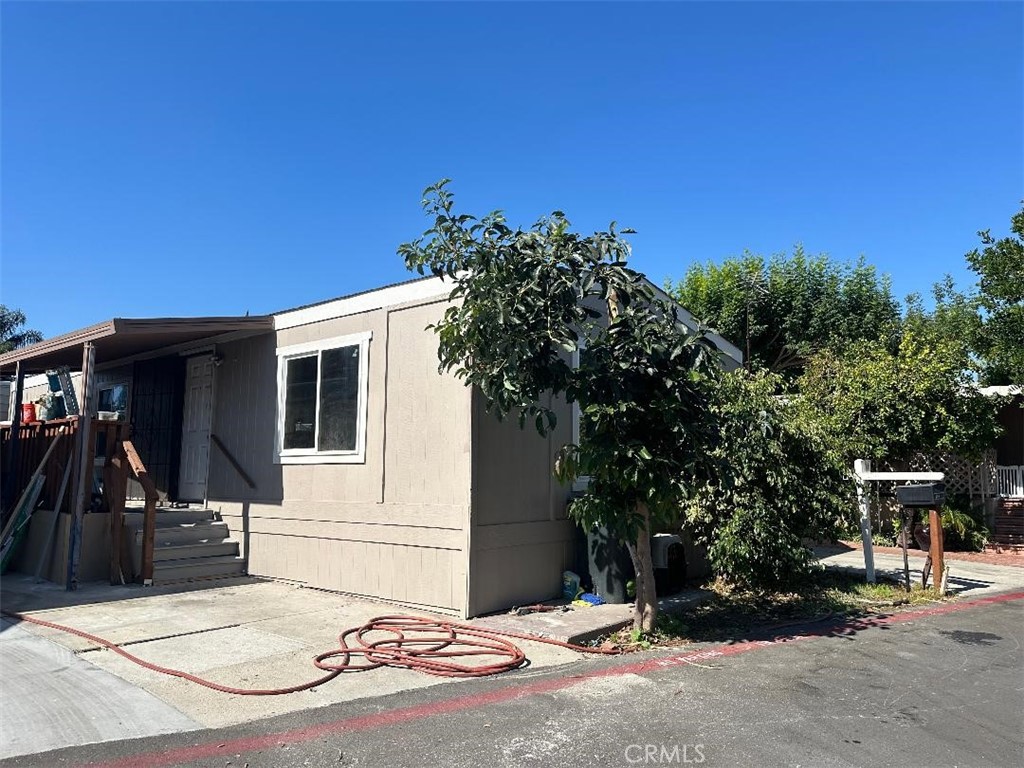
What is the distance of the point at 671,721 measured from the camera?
4.31 meters

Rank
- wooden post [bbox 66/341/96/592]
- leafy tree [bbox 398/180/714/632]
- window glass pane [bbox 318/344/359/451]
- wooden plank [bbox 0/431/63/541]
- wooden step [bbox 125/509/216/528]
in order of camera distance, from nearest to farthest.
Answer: leafy tree [bbox 398/180/714/632] < wooden post [bbox 66/341/96/592] < window glass pane [bbox 318/344/359/451] < wooden step [bbox 125/509/216/528] < wooden plank [bbox 0/431/63/541]

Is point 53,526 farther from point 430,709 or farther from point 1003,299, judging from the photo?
point 1003,299

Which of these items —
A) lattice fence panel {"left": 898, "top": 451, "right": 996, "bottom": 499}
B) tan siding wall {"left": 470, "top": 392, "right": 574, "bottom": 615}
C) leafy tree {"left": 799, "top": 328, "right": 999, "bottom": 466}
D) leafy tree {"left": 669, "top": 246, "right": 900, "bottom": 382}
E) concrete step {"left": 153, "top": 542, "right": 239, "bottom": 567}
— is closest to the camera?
tan siding wall {"left": 470, "top": 392, "right": 574, "bottom": 615}

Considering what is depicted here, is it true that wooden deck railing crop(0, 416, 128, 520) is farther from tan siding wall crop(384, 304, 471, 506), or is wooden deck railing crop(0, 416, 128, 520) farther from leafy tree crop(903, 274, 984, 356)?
leafy tree crop(903, 274, 984, 356)

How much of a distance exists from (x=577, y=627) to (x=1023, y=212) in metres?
13.4

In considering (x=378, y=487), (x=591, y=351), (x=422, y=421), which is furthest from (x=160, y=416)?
(x=591, y=351)

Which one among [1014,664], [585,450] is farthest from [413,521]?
[1014,664]

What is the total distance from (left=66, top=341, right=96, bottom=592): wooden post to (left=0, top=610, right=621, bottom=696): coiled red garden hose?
4.86 ft

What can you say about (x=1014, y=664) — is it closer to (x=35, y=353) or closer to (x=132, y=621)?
(x=132, y=621)

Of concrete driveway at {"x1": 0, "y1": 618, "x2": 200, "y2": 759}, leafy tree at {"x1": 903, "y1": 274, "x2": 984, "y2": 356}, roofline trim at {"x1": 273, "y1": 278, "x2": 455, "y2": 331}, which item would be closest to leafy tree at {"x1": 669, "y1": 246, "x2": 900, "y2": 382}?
leafy tree at {"x1": 903, "y1": 274, "x2": 984, "y2": 356}

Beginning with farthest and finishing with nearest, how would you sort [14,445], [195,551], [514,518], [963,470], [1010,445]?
[1010,445] → [963,470] → [14,445] → [195,551] → [514,518]

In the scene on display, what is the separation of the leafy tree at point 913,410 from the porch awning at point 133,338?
10.3 m

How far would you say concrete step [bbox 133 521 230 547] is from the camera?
29.9 ft

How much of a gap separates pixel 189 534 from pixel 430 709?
6.17m
